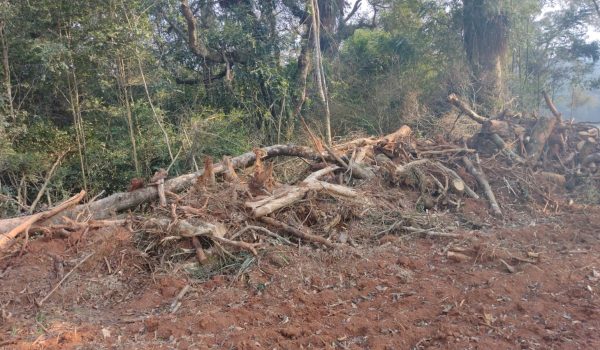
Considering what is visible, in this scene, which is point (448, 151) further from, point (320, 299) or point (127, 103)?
point (127, 103)

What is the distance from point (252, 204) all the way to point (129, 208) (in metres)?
1.93

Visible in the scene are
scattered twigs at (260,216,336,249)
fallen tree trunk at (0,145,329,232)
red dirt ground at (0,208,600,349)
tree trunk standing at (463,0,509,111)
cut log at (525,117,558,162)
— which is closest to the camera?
red dirt ground at (0,208,600,349)

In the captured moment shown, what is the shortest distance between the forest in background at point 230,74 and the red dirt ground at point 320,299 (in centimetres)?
313

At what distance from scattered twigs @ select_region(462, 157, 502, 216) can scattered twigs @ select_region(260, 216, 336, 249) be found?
3216 mm

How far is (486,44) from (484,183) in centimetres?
942

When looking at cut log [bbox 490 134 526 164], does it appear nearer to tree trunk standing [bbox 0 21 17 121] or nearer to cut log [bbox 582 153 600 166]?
cut log [bbox 582 153 600 166]

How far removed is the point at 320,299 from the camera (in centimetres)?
415

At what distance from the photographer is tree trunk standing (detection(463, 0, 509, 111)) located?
1493cm

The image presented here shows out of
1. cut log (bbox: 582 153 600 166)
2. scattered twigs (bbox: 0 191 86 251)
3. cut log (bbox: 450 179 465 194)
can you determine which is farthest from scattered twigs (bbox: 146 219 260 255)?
cut log (bbox: 582 153 600 166)

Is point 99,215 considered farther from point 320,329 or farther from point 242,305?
point 320,329

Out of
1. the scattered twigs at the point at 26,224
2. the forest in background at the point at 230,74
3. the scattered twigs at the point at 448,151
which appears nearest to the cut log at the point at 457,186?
the scattered twigs at the point at 448,151

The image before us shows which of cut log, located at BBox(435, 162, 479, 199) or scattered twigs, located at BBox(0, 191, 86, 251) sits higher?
scattered twigs, located at BBox(0, 191, 86, 251)

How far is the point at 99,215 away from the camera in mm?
6070

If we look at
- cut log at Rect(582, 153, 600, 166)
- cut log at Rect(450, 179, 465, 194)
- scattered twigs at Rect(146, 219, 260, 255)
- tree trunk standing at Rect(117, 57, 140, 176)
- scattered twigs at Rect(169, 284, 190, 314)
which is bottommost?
cut log at Rect(582, 153, 600, 166)
